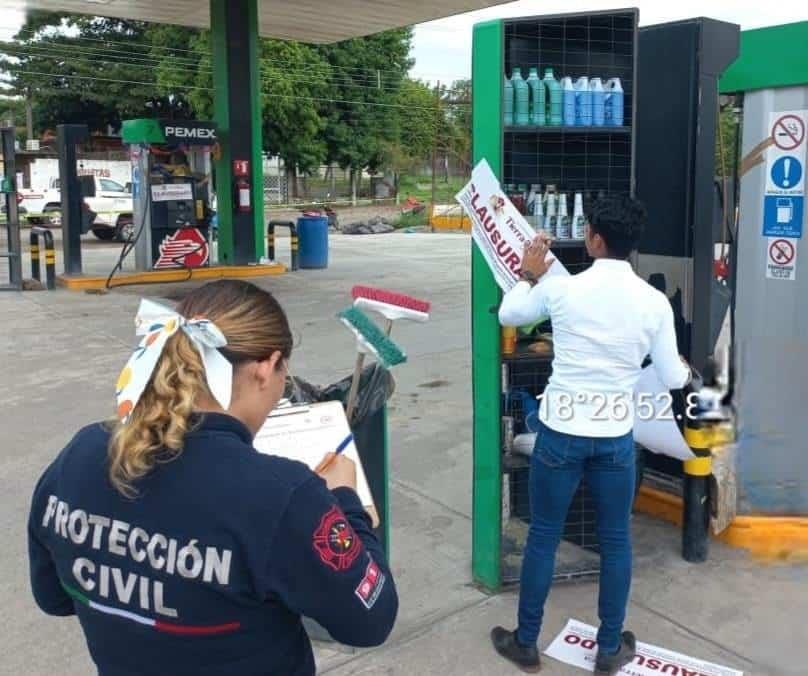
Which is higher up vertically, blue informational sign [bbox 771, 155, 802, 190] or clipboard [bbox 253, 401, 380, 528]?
blue informational sign [bbox 771, 155, 802, 190]

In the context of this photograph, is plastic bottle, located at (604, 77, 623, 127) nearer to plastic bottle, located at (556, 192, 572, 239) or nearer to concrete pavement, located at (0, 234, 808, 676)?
plastic bottle, located at (556, 192, 572, 239)

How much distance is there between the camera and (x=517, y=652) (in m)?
3.10

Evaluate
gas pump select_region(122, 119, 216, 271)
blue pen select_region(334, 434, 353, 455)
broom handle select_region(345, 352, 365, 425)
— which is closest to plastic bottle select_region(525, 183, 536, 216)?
broom handle select_region(345, 352, 365, 425)

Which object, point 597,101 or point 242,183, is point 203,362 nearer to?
point 597,101

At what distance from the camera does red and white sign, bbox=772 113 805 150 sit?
3.91 metres

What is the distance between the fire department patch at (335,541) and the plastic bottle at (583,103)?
8.44 feet

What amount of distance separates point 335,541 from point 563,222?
8.37 feet

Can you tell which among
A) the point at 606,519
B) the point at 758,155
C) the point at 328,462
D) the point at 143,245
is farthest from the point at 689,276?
the point at 143,245

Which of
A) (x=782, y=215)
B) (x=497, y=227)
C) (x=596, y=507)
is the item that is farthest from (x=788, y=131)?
(x=596, y=507)

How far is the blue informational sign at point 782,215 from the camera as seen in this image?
13.2 feet

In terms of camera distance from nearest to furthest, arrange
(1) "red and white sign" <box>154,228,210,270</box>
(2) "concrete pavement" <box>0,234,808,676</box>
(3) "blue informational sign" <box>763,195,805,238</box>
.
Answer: (2) "concrete pavement" <box>0,234,808,676</box>, (3) "blue informational sign" <box>763,195,805,238</box>, (1) "red and white sign" <box>154,228,210,270</box>

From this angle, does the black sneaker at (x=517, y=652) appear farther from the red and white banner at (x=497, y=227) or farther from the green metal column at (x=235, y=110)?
the green metal column at (x=235, y=110)

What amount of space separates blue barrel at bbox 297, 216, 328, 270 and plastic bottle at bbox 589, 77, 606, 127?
1120 cm

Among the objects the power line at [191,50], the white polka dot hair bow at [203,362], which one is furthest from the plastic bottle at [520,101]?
the power line at [191,50]
